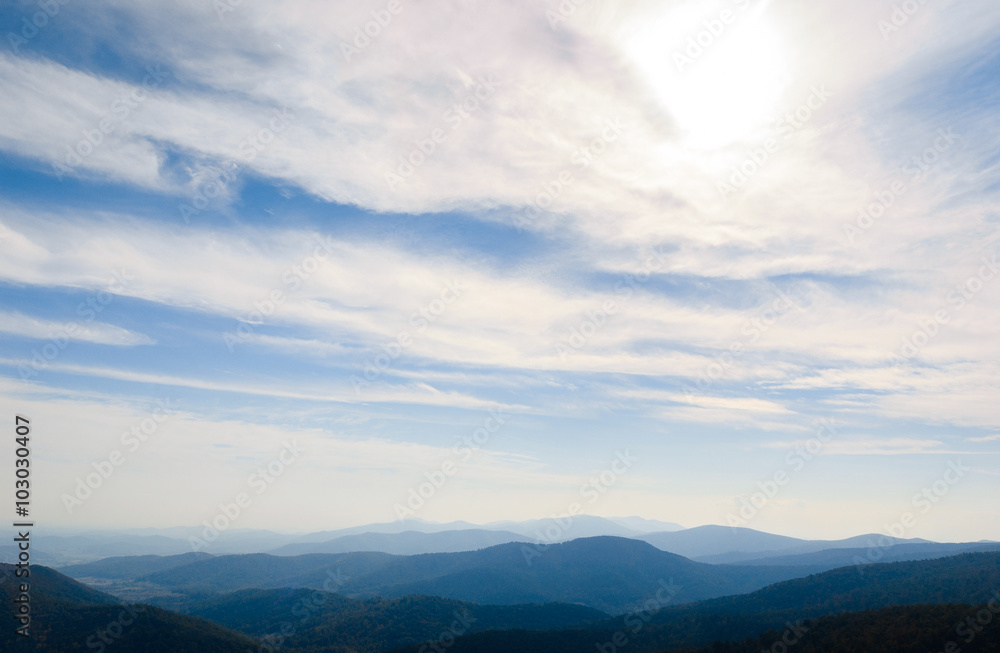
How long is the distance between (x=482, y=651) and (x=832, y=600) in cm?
13160

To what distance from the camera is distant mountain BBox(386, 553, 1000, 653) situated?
149m

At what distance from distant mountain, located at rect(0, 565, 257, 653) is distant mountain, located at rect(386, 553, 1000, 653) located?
191 feet

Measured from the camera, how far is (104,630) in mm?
142500

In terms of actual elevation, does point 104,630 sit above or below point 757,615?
above

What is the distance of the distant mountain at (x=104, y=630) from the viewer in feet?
438

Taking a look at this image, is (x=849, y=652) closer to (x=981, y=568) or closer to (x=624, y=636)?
(x=624, y=636)

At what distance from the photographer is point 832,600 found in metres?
184

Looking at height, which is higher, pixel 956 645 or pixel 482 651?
pixel 956 645

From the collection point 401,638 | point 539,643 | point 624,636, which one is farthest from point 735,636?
point 401,638

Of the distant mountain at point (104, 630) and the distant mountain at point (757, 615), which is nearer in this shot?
the distant mountain at point (104, 630)

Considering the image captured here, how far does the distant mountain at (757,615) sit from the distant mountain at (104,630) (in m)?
58.3

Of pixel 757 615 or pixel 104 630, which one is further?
pixel 757 615

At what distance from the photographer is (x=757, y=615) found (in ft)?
539

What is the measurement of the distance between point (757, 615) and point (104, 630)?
639 feet
